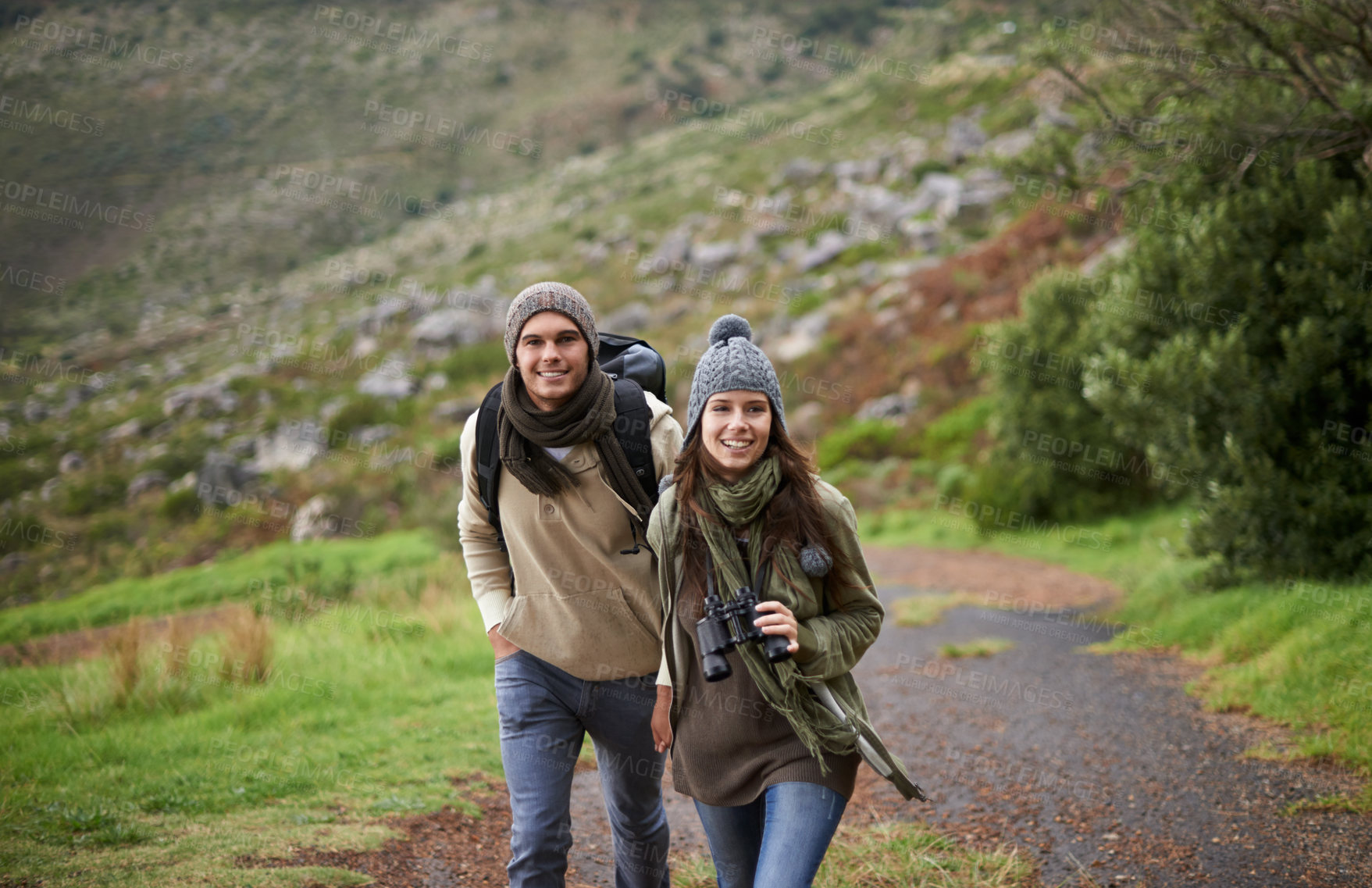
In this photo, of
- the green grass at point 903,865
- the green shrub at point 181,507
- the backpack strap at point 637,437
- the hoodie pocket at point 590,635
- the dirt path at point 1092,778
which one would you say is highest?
the backpack strap at point 637,437

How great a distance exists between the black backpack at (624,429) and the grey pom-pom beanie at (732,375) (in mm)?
346

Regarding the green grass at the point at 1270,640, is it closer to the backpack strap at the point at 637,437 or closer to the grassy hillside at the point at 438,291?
the backpack strap at the point at 637,437

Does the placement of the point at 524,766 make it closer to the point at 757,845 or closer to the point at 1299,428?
the point at 757,845

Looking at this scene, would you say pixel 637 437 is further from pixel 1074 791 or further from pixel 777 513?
pixel 1074 791

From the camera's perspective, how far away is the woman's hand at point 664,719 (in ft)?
8.63

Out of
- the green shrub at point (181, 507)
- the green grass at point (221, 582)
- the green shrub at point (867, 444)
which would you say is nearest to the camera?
the green grass at point (221, 582)

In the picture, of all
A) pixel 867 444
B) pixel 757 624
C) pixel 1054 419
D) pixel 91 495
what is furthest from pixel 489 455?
pixel 91 495

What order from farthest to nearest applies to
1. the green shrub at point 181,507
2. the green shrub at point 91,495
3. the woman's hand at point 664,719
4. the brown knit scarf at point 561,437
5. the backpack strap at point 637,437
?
1. the green shrub at point 91,495
2. the green shrub at point 181,507
3. the backpack strap at point 637,437
4. the brown knit scarf at point 561,437
5. the woman's hand at point 664,719

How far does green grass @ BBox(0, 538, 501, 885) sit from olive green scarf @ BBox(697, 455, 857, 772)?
235 cm

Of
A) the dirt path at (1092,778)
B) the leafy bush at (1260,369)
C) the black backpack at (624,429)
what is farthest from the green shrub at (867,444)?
the black backpack at (624,429)

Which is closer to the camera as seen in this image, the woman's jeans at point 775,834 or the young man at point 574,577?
the woman's jeans at point 775,834

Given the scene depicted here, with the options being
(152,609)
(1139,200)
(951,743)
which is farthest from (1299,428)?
(152,609)

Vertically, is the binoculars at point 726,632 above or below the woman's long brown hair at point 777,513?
below

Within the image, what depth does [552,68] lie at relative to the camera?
87250 mm
